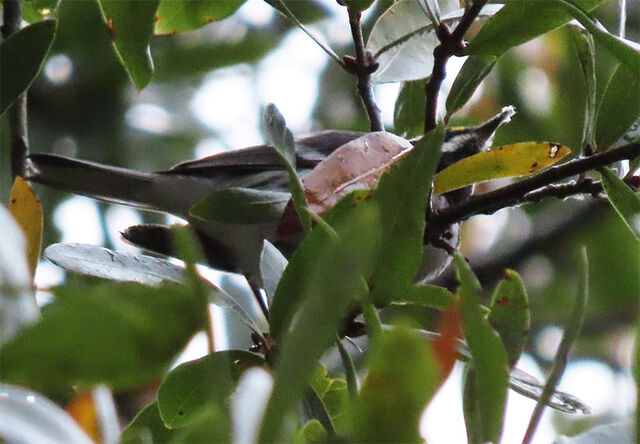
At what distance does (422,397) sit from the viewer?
1.99 feet

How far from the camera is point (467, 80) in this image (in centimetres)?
149

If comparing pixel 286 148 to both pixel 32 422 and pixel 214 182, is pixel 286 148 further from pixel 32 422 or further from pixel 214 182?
pixel 214 182

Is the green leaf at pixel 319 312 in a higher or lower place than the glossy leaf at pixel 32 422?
higher

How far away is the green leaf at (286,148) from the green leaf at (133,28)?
0.32 meters

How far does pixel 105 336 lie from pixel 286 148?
631 mm

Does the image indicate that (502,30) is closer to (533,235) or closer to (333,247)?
(333,247)

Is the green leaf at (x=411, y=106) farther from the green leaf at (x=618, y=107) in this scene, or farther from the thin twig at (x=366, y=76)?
the green leaf at (x=618, y=107)

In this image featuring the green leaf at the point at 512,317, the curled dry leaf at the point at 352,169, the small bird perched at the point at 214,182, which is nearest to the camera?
the green leaf at the point at 512,317

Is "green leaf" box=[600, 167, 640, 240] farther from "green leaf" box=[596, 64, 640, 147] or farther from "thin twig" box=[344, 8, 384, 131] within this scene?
"thin twig" box=[344, 8, 384, 131]

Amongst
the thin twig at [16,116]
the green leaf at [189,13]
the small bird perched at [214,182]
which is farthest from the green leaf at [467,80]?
the small bird perched at [214,182]

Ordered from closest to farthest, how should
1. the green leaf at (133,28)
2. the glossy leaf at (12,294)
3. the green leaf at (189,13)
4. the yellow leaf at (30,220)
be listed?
the glossy leaf at (12,294), the yellow leaf at (30,220), the green leaf at (133,28), the green leaf at (189,13)

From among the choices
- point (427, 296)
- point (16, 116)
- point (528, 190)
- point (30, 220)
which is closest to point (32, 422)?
point (30, 220)

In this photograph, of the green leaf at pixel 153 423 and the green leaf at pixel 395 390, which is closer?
the green leaf at pixel 395 390

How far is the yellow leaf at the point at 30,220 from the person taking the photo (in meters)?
1.12
